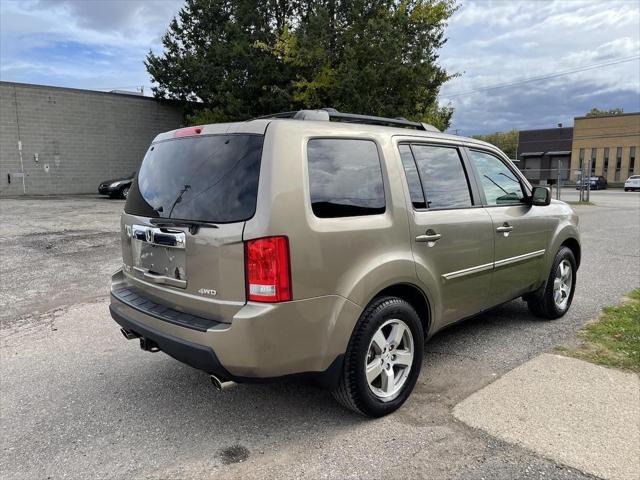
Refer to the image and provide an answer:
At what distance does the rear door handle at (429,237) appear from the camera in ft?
11.1

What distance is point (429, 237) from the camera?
3436mm

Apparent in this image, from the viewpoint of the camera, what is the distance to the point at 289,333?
2.67 metres

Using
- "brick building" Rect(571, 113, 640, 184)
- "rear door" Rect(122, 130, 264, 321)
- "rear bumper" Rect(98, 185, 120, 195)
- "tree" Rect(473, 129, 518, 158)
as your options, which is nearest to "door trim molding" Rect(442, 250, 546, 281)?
"rear door" Rect(122, 130, 264, 321)

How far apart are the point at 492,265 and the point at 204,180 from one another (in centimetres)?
249

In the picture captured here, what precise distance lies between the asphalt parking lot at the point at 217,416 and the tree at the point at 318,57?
1495cm

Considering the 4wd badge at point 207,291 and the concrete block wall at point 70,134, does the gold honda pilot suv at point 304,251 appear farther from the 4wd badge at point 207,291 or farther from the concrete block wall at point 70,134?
the concrete block wall at point 70,134

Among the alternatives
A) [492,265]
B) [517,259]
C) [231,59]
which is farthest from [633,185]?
[492,265]

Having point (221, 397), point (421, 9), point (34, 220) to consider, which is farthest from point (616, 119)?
point (221, 397)

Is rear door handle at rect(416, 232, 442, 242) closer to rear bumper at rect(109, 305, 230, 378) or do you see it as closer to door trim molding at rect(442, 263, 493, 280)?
door trim molding at rect(442, 263, 493, 280)

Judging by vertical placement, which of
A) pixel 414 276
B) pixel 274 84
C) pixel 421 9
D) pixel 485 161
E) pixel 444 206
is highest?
pixel 421 9

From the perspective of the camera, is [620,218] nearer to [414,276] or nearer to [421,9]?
[421,9]

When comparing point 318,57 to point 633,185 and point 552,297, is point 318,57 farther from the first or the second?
point 633,185

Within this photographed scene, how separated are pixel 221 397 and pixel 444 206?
2.16 metres

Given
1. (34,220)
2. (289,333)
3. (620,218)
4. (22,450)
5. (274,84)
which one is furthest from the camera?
(274,84)
